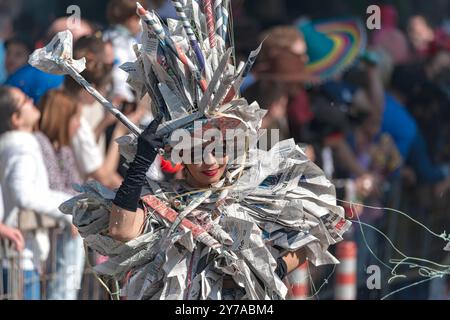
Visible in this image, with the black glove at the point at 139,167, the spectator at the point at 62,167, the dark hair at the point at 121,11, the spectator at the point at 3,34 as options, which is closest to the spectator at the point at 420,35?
the spectator at the point at 3,34

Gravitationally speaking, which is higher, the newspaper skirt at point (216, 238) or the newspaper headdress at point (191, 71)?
the newspaper headdress at point (191, 71)

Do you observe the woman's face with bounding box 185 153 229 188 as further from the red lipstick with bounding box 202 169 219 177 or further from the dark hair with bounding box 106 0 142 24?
the dark hair with bounding box 106 0 142 24

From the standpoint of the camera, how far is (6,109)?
831 cm

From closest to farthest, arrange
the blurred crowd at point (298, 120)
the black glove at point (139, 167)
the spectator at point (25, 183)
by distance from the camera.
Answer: the black glove at point (139, 167) < the spectator at point (25, 183) < the blurred crowd at point (298, 120)

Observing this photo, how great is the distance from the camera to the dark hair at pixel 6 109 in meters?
8.30

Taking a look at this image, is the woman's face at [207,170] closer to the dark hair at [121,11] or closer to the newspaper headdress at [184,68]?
the newspaper headdress at [184,68]

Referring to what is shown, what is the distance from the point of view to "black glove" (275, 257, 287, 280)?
5.77m

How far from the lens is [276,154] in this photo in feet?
19.2

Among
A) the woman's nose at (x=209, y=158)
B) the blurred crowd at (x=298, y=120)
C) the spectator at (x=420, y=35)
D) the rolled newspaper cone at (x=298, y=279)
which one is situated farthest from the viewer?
the spectator at (x=420, y=35)

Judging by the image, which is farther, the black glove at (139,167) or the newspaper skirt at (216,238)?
the newspaper skirt at (216,238)

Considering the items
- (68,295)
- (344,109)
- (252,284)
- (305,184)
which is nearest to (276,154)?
(305,184)

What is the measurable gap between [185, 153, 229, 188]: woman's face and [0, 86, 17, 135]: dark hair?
2.80 meters

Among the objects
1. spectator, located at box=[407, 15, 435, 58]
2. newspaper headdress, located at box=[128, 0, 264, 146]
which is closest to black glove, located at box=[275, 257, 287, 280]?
newspaper headdress, located at box=[128, 0, 264, 146]
